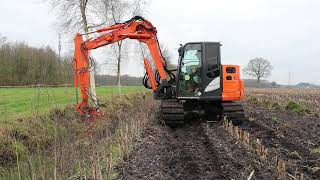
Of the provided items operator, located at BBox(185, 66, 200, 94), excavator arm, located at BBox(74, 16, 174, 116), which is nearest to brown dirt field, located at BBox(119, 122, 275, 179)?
operator, located at BBox(185, 66, 200, 94)

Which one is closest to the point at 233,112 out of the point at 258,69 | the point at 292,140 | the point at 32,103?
the point at 292,140

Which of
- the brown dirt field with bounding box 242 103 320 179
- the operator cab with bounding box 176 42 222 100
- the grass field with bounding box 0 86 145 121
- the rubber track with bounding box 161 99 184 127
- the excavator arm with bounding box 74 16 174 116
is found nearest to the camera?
the brown dirt field with bounding box 242 103 320 179

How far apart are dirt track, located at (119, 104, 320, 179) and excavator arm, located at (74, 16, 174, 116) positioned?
2446 mm

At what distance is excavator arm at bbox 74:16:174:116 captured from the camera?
1459 centimetres

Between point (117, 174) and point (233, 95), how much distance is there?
8.52 m

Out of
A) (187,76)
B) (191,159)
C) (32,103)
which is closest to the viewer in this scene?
(191,159)

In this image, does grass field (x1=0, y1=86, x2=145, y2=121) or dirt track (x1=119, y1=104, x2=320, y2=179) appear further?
grass field (x1=0, y1=86, x2=145, y2=121)

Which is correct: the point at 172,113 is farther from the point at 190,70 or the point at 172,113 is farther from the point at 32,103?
the point at 32,103

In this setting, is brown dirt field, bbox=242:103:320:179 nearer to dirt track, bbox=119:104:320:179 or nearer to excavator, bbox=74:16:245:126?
dirt track, bbox=119:104:320:179

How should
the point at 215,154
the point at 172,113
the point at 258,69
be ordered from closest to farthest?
the point at 215,154, the point at 172,113, the point at 258,69

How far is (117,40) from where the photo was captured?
1499 cm

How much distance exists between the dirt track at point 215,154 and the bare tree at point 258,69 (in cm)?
9312

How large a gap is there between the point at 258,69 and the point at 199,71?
3655 inches

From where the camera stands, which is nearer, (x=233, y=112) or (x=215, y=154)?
(x=215, y=154)
